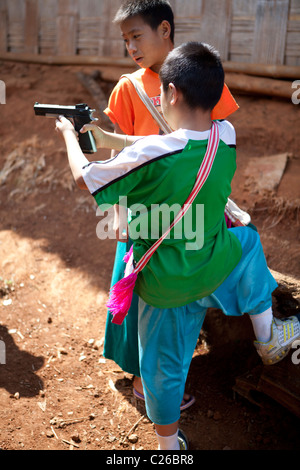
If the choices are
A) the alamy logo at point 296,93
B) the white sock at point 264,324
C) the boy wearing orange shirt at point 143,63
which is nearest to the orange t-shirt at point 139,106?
the boy wearing orange shirt at point 143,63

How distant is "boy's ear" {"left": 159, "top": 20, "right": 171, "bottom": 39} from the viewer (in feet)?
7.91

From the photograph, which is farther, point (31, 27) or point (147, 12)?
point (31, 27)

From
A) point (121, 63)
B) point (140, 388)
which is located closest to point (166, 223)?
point (140, 388)

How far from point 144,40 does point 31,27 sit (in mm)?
4322

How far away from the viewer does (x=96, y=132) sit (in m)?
2.14

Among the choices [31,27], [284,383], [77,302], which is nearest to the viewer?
[284,383]

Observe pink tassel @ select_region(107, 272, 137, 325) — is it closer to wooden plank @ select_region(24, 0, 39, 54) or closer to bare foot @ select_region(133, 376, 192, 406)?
bare foot @ select_region(133, 376, 192, 406)

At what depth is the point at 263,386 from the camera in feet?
8.57

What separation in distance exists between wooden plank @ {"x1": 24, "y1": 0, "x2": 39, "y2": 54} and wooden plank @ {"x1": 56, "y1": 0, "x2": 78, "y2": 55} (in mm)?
348

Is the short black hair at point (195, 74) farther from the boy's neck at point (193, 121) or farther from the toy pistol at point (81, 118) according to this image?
the toy pistol at point (81, 118)

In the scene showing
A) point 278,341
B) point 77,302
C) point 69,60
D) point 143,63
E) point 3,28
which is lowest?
point 77,302

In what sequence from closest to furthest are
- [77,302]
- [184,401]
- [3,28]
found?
[184,401], [77,302], [3,28]

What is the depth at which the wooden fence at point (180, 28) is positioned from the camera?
4746 millimetres

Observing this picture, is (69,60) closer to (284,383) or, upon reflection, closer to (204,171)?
(204,171)
